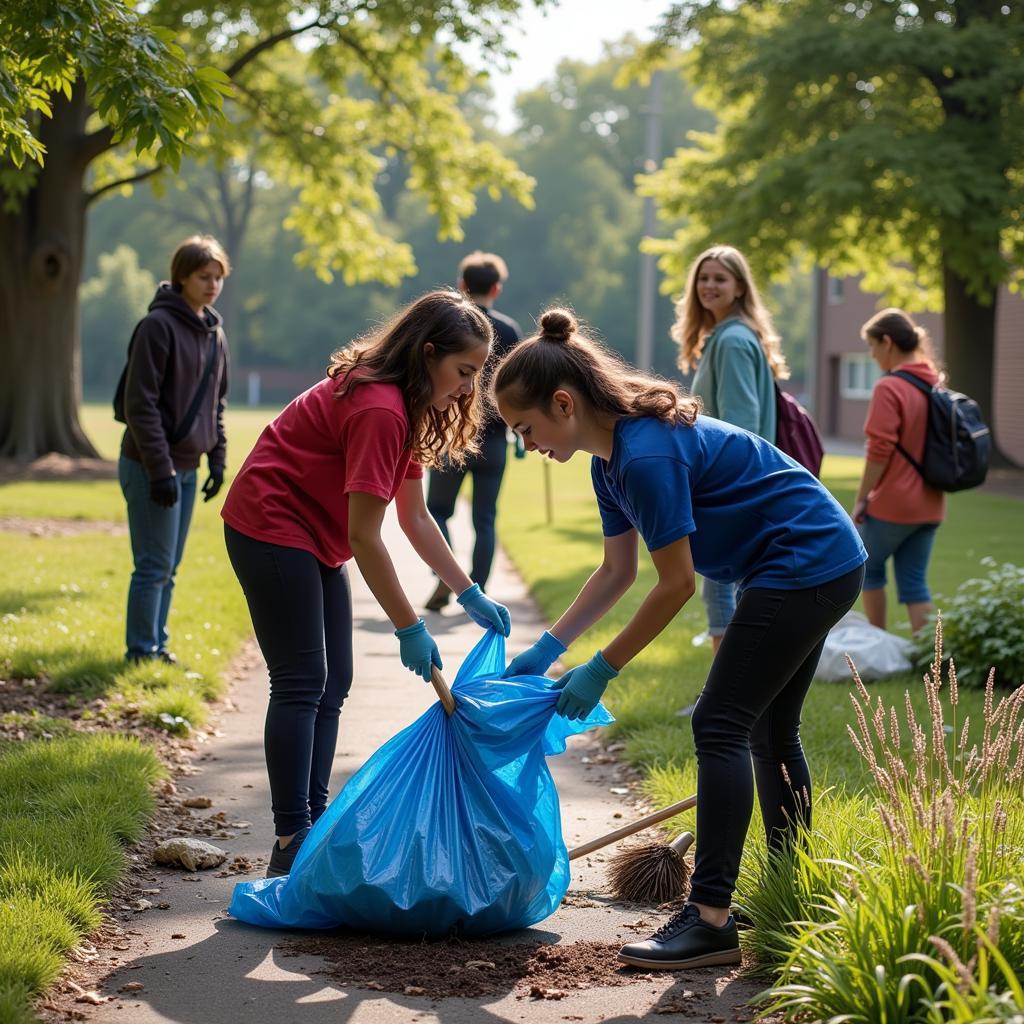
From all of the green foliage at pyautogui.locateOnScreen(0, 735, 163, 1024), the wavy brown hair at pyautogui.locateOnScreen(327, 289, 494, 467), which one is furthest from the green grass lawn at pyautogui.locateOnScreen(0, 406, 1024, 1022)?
the wavy brown hair at pyautogui.locateOnScreen(327, 289, 494, 467)

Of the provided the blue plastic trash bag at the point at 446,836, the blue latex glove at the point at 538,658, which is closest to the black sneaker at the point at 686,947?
the blue plastic trash bag at the point at 446,836

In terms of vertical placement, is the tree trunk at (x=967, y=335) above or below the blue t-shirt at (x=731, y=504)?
above

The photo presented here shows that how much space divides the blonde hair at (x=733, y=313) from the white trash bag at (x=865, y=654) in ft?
6.04

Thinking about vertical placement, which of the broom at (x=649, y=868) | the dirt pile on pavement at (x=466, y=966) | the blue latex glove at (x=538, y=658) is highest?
the blue latex glove at (x=538, y=658)

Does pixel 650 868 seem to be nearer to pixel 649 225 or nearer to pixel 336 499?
pixel 336 499

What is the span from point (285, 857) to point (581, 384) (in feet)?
5.77

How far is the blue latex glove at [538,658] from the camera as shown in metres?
3.98

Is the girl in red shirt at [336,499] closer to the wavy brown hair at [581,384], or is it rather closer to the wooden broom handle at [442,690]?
the wooden broom handle at [442,690]

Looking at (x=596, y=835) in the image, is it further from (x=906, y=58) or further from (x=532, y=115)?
(x=532, y=115)

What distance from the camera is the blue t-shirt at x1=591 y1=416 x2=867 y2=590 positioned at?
11.1 ft

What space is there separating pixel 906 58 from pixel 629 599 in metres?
14.2

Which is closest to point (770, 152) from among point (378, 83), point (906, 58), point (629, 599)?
point (906, 58)

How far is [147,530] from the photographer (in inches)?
269

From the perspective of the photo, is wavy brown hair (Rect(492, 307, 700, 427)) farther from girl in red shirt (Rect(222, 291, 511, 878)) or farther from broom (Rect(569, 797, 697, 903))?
broom (Rect(569, 797, 697, 903))
